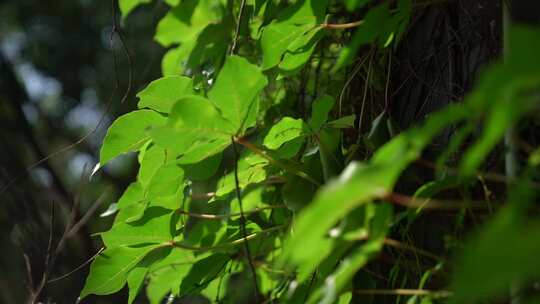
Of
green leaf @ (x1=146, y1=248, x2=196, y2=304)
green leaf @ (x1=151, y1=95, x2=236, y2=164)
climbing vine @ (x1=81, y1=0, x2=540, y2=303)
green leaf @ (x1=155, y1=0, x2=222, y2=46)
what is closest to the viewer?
climbing vine @ (x1=81, y1=0, x2=540, y2=303)

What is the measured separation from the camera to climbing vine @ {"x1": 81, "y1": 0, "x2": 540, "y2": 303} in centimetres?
40

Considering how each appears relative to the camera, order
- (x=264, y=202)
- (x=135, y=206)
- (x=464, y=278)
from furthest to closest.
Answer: (x=264, y=202), (x=135, y=206), (x=464, y=278)

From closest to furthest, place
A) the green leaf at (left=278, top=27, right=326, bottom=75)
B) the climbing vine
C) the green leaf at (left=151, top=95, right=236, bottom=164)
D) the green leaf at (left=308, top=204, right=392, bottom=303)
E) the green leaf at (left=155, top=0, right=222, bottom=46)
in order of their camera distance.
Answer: the climbing vine
the green leaf at (left=308, top=204, right=392, bottom=303)
the green leaf at (left=151, top=95, right=236, bottom=164)
the green leaf at (left=278, top=27, right=326, bottom=75)
the green leaf at (left=155, top=0, right=222, bottom=46)

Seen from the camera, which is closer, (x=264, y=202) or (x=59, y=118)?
(x=264, y=202)

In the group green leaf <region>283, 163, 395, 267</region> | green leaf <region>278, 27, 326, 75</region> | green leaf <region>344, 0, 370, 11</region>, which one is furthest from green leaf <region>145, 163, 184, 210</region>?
green leaf <region>283, 163, 395, 267</region>

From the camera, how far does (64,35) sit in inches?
176

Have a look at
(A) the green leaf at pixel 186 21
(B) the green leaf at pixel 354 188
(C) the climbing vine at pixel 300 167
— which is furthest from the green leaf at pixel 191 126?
(A) the green leaf at pixel 186 21

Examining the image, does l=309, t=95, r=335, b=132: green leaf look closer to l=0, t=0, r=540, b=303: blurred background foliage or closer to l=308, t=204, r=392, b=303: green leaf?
l=0, t=0, r=540, b=303: blurred background foliage

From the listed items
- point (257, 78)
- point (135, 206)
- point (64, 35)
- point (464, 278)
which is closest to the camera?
point (464, 278)

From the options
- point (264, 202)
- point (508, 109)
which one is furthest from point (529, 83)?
point (264, 202)

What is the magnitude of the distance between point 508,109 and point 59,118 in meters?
4.45

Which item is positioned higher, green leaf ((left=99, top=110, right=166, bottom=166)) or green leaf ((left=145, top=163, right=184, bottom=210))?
green leaf ((left=99, top=110, right=166, bottom=166))

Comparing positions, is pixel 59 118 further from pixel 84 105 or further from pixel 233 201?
pixel 233 201

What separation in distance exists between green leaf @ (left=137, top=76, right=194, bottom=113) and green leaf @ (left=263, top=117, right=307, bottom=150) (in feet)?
0.44
